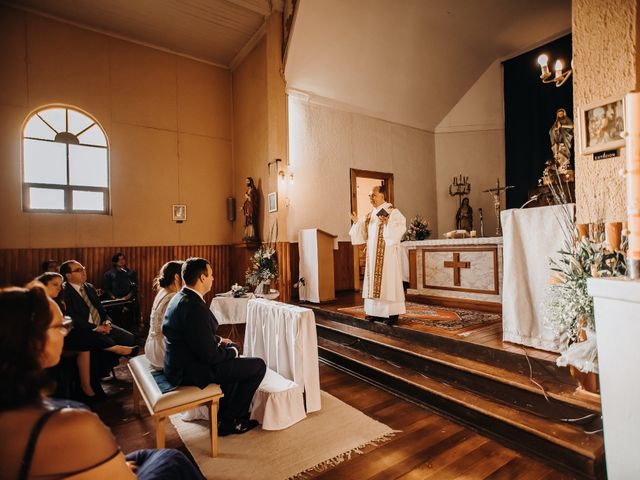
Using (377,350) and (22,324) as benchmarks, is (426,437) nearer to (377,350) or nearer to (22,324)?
(377,350)

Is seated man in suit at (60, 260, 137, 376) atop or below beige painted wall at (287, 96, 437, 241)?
below

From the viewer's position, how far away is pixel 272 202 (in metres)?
6.66

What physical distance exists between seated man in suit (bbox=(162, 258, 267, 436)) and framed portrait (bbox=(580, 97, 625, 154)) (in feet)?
9.59

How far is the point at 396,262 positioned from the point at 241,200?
4447mm

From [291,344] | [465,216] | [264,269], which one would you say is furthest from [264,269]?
[465,216]

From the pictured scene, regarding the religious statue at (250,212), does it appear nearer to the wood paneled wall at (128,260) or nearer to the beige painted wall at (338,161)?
the beige painted wall at (338,161)

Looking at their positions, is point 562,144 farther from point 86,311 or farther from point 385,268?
point 86,311

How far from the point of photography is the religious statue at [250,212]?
275 inches

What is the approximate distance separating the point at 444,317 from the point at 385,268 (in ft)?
3.37

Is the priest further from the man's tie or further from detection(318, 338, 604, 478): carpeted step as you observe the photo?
the man's tie

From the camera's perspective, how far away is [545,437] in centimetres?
228

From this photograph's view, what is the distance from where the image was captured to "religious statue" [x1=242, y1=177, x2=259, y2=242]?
6.98 meters

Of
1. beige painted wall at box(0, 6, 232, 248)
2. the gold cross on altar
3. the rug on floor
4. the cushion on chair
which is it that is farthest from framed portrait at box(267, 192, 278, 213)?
the cushion on chair

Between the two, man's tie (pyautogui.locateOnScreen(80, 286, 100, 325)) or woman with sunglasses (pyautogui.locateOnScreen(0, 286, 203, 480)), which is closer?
woman with sunglasses (pyautogui.locateOnScreen(0, 286, 203, 480))
